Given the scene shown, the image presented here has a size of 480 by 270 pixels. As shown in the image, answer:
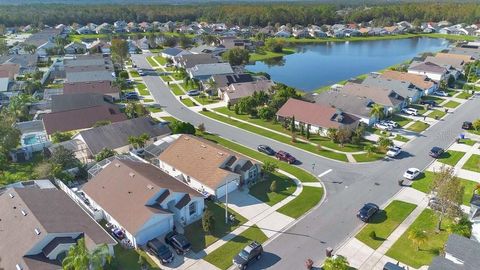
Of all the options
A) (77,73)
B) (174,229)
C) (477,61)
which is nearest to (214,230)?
(174,229)

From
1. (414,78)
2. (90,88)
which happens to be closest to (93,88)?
(90,88)

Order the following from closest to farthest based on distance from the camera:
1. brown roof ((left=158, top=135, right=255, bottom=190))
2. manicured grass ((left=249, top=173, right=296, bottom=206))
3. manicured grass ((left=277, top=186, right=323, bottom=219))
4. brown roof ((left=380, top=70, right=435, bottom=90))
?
manicured grass ((left=277, top=186, right=323, bottom=219)) < manicured grass ((left=249, top=173, right=296, bottom=206)) < brown roof ((left=158, top=135, right=255, bottom=190)) < brown roof ((left=380, top=70, right=435, bottom=90))

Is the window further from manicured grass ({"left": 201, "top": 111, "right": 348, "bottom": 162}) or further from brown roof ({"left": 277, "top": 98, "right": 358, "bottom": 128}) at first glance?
brown roof ({"left": 277, "top": 98, "right": 358, "bottom": 128})

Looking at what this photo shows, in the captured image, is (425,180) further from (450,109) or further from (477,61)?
Result: (477,61)

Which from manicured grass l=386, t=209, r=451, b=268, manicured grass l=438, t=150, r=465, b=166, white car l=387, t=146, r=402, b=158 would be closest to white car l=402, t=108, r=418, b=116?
manicured grass l=438, t=150, r=465, b=166

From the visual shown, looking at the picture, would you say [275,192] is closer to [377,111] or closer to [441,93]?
[377,111]
